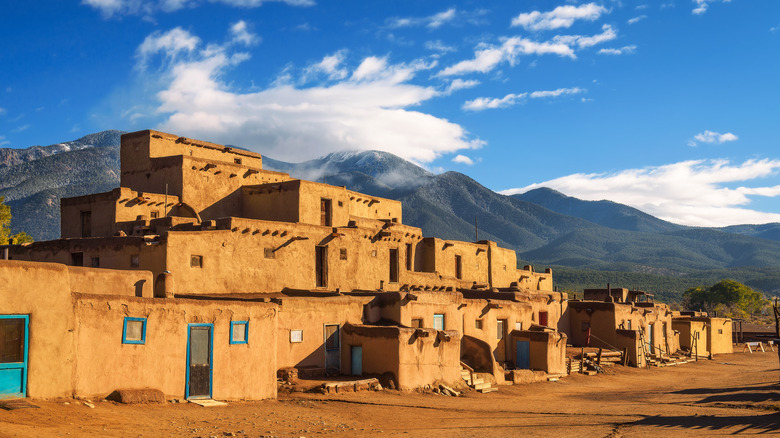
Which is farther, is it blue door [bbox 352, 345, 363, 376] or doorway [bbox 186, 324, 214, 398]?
blue door [bbox 352, 345, 363, 376]

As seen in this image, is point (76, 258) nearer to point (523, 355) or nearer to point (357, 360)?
point (357, 360)

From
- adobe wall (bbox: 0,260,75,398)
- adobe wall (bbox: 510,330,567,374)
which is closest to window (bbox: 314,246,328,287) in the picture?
adobe wall (bbox: 510,330,567,374)

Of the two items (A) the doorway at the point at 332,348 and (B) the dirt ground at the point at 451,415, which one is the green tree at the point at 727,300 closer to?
(B) the dirt ground at the point at 451,415

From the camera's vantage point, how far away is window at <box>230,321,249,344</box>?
1794 centimetres

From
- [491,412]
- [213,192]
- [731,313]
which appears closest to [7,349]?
[491,412]

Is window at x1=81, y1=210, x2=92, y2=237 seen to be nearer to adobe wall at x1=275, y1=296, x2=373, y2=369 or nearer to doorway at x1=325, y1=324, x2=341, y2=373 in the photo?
adobe wall at x1=275, y1=296, x2=373, y2=369

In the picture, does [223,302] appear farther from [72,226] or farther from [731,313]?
[731,313]

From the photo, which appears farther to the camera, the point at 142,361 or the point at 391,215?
the point at 391,215

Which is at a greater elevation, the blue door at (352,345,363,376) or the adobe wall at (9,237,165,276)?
the adobe wall at (9,237,165,276)

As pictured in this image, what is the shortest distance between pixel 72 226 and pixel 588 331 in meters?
26.3

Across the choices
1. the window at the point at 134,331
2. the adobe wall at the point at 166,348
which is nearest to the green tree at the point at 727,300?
the adobe wall at the point at 166,348

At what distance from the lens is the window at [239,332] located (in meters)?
17.9

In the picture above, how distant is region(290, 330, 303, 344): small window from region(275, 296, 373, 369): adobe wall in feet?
0.22

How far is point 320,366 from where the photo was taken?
2236 cm
